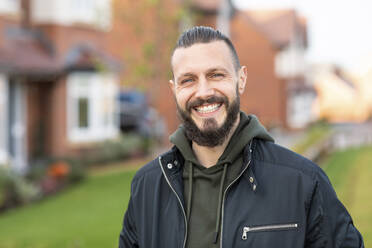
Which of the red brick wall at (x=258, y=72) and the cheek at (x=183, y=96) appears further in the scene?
the red brick wall at (x=258, y=72)

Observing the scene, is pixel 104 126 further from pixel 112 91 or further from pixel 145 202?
pixel 145 202

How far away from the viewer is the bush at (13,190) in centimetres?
1217

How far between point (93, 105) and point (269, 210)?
54.5 ft

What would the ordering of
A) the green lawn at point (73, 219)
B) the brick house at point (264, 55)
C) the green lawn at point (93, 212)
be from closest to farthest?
the green lawn at point (93, 212) < the green lawn at point (73, 219) < the brick house at point (264, 55)

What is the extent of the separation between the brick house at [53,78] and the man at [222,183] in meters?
12.7

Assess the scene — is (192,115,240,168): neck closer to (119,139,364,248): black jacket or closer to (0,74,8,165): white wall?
(119,139,364,248): black jacket

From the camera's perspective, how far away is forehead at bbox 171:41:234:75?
245 centimetres

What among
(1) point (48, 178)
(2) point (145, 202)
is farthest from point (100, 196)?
(2) point (145, 202)

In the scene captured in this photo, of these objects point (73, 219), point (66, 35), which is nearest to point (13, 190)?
point (73, 219)

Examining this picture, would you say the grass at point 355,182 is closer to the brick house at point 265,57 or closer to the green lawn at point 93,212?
the green lawn at point 93,212

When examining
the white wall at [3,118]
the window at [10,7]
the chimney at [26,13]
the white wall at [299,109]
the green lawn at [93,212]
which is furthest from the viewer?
the white wall at [299,109]

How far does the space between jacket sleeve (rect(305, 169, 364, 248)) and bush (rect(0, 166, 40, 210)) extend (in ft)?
34.8

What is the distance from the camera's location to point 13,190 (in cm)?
1242

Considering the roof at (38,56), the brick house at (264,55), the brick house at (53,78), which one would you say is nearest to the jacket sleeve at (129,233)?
the roof at (38,56)
